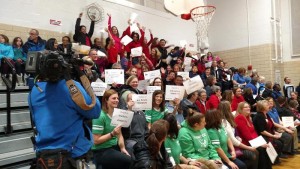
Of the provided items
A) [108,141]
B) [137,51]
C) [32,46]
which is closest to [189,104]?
[137,51]

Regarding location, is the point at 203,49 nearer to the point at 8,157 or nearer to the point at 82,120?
the point at 8,157

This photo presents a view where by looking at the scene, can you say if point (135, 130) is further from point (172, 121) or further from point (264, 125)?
point (264, 125)

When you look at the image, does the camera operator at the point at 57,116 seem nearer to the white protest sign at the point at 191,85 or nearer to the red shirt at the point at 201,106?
A: the white protest sign at the point at 191,85

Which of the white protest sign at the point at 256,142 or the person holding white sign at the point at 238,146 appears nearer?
the person holding white sign at the point at 238,146

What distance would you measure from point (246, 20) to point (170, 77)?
6.81 metres

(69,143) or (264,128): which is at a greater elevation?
(69,143)

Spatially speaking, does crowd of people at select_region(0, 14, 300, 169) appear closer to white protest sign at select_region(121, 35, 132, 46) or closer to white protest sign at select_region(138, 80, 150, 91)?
white protest sign at select_region(121, 35, 132, 46)

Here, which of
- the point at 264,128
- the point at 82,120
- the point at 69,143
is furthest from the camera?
the point at 264,128

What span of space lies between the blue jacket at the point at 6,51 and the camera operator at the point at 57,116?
424 centimetres

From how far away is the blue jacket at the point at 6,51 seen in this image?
18.8 feet

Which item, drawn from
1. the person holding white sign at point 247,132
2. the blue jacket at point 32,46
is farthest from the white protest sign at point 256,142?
the blue jacket at point 32,46

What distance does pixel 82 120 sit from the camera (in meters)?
2.09

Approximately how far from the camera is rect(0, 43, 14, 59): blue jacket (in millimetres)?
5727

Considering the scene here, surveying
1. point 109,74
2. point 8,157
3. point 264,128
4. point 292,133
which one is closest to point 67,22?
point 109,74
